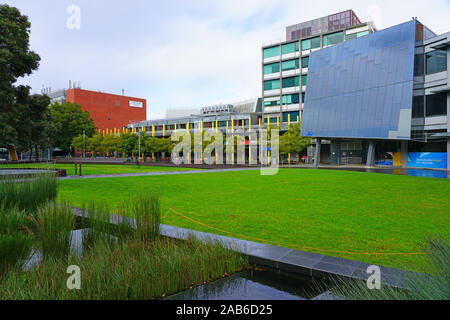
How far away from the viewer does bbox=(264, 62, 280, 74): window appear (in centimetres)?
6556

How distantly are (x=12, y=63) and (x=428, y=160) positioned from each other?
43961mm

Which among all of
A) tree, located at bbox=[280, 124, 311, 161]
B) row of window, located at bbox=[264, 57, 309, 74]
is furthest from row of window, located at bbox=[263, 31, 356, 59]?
tree, located at bbox=[280, 124, 311, 161]

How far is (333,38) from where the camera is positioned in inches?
2377

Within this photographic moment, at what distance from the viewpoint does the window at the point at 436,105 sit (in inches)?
1369

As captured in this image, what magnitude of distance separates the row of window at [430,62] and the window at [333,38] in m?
25.8

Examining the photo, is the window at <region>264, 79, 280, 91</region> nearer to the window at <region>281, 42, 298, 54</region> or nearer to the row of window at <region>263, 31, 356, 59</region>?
the row of window at <region>263, 31, 356, 59</region>

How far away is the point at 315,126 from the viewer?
155 feet

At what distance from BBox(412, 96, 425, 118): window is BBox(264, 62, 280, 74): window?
3290 cm

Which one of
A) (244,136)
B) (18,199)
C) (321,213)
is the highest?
(244,136)

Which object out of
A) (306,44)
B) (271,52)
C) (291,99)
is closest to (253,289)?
(291,99)
